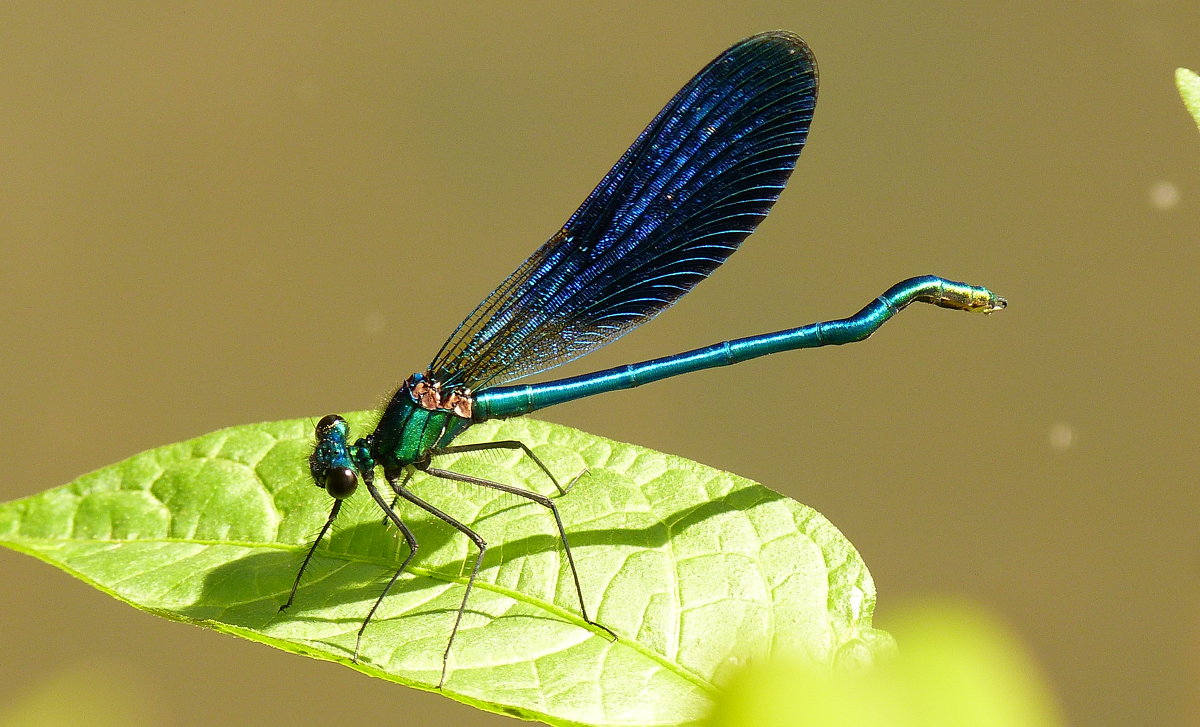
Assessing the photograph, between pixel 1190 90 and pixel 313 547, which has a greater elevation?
pixel 1190 90

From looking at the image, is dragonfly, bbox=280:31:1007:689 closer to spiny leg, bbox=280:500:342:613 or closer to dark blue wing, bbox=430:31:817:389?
dark blue wing, bbox=430:31:817:389

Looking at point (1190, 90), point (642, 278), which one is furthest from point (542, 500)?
point (1190, 90)

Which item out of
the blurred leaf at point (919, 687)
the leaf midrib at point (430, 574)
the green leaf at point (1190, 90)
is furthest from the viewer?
the leaf midrib at point (430, 574)

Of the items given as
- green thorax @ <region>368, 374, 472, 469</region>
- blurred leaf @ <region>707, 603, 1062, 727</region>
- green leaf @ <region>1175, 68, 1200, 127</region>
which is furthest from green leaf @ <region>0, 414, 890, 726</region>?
green leaf @ <region>1175, 68, 1200, 127</region>

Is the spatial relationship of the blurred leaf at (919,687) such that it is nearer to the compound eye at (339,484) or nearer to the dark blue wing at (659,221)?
the compound eye at (339,484)

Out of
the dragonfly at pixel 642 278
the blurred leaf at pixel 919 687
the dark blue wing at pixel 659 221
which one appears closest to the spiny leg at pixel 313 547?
the dragonfly at pixel 642 278

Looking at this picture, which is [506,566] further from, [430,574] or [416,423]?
[416,423]
